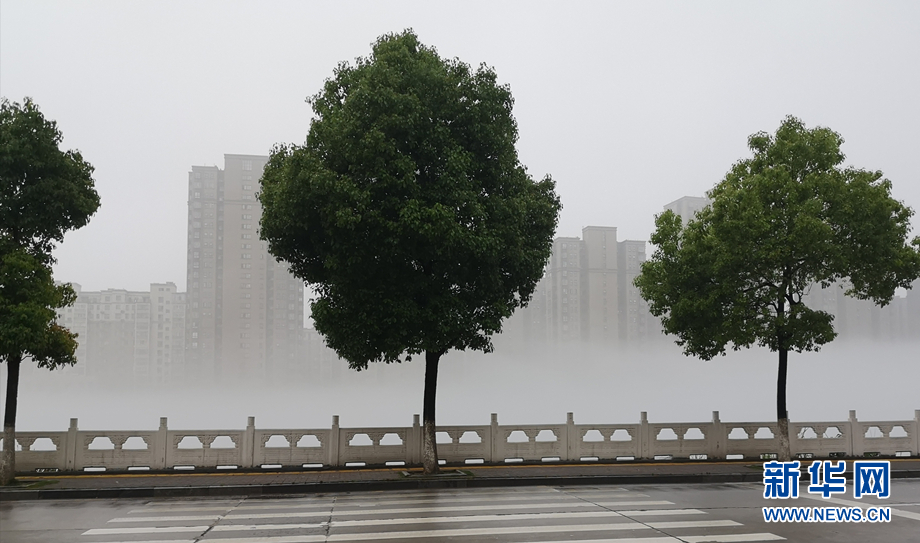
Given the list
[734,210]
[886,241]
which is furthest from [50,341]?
[886,241]

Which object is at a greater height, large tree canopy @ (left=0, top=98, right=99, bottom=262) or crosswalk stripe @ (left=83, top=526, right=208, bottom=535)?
large tree canopy @ (left=0, top=98, right=99, bottom=262)

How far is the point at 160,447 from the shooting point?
1722 centimetres

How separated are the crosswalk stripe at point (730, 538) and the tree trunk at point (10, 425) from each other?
13935 millimetres

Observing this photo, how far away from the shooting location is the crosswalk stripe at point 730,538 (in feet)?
31.7

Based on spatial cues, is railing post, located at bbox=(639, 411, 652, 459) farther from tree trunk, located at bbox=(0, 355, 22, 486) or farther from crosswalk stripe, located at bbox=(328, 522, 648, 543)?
tree trunk, located at bbox=(0, 355, 22, 486)

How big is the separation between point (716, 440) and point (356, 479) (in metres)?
9.80

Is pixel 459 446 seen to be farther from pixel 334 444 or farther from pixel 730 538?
pixel 730 538

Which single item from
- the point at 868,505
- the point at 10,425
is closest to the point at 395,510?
the point at 868,505

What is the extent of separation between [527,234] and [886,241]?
8993mm

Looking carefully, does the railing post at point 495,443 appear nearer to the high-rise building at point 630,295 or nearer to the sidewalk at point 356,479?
the sidewalk at point 356,479

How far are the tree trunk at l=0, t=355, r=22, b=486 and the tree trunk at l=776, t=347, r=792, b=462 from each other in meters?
18.2

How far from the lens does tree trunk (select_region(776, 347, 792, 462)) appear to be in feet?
60.6

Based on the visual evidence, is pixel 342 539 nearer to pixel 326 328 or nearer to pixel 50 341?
pixel 326 328

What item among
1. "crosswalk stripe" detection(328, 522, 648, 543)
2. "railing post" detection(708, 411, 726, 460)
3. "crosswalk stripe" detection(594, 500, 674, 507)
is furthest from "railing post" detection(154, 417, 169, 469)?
"railing post" detection(708, 411, 726, 460)
